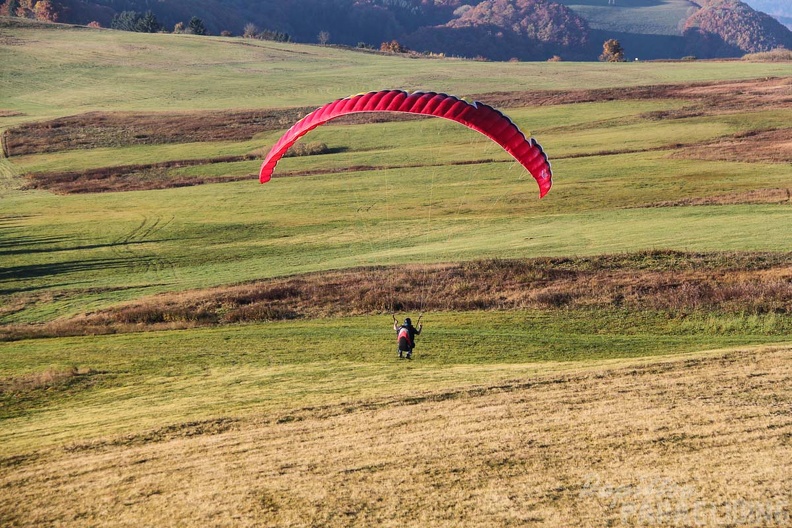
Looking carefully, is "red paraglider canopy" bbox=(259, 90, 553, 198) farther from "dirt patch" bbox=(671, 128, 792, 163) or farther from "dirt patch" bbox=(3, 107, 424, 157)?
"dirt patch" bbox=(3, 107, 424, 157)

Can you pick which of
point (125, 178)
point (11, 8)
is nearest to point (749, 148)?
point (125, 178)

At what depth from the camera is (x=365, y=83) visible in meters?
94.2

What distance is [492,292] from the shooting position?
→ 2858 centimetres

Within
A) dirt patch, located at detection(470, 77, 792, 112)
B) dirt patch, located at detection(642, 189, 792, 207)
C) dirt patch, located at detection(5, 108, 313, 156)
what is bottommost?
dirt patch, located at detection(642, 189, 792, 207)

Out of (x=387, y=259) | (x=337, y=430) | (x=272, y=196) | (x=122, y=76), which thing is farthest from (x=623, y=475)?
(x=122, y=76)

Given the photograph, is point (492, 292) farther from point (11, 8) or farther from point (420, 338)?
point (11, 8)

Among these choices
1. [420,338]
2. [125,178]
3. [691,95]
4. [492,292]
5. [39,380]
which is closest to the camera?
[39,380]

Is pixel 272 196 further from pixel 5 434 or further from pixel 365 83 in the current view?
pixel 365 83

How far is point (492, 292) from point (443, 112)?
36.3ft

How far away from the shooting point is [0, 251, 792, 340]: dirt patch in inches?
1033

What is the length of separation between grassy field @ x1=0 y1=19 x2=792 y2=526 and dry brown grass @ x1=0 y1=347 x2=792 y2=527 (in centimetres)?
5

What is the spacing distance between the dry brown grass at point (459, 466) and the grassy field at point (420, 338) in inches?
2.1

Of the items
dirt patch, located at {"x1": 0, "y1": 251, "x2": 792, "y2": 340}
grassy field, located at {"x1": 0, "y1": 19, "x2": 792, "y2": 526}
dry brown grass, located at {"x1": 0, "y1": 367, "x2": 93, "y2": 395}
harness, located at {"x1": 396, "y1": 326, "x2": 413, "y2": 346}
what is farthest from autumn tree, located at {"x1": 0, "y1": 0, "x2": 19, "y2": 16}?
harness, located at {"x1": 396, "y1": 326, "x2": 413, "y2": 346}

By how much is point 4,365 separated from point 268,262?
50.6 ft
